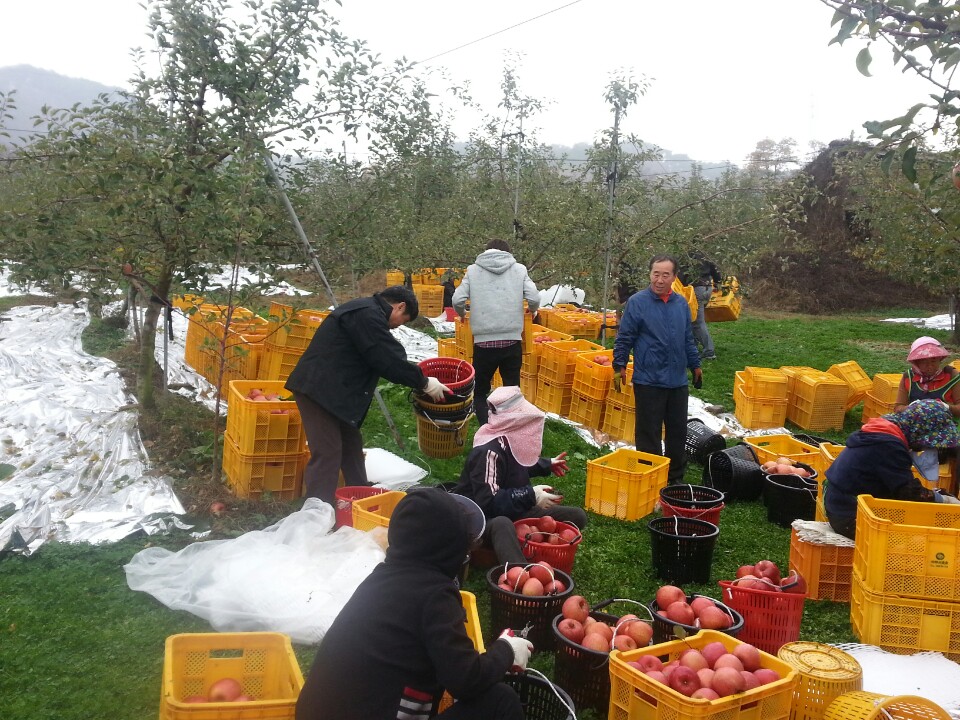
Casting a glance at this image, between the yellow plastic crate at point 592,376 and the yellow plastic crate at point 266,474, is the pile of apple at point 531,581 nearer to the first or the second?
the yellow plastic crate at point 266,474

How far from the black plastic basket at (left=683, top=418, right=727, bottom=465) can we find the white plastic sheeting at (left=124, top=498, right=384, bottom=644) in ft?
12.7

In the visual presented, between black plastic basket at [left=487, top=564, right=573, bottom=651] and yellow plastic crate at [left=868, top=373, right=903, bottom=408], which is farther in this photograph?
yellow plastic crate at [left=868, top=373, right=903, bottom=408]

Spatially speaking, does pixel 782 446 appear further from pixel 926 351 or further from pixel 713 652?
pixel 713 652

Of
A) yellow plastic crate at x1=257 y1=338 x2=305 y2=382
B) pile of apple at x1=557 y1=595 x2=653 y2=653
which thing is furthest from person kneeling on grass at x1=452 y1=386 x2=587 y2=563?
yellow plastic crate at x1=257 y1=338 x2=305 y2=382

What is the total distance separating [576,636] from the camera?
3.54 meters

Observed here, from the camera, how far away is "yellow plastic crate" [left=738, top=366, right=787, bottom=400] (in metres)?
8.84

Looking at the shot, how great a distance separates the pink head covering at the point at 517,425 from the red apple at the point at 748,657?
6.08ft

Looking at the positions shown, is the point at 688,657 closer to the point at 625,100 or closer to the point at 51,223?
the point at 51,223

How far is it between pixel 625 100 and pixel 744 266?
11.2 feet

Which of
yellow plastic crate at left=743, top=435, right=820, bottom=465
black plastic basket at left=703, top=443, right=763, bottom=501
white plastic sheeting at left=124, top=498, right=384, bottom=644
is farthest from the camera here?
yellow plastic crate at left=743, top=435, right=820, bottom=465

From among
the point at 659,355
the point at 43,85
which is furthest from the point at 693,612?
the point at 43,85

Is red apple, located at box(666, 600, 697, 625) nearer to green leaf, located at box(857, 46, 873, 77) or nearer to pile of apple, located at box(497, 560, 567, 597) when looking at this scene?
pile of apple, located at box(497, 560, 567, 597)

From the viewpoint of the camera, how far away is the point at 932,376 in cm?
588

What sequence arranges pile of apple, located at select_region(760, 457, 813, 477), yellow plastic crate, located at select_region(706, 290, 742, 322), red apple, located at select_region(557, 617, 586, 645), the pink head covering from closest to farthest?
red apple, located at select_region(557, 617, 586, 645), the pink head covering, pile of apple, located at select_region(760, 457, 813, 477), yellow plastic crate, located at select_region(706, 290, 742, 322)
